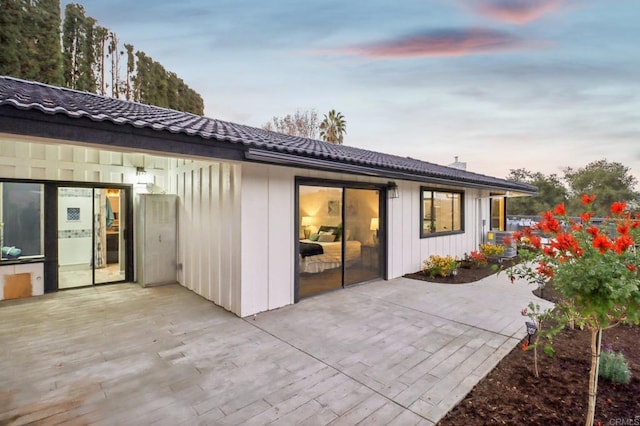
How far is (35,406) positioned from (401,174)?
592 cm

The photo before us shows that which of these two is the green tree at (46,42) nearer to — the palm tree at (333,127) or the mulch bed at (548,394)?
the palm tree at (333,127)

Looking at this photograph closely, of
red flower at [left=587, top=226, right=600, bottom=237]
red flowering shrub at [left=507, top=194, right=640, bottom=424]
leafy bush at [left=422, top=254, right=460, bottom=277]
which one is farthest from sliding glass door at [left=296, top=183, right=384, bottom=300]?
red flower at [left=587, top=226, right=600, bottom=237]

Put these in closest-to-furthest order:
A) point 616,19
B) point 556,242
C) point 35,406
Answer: point 556,242 < point 35,406 < point 616,19

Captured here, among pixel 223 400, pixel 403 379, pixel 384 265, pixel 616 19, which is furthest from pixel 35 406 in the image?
pixel 616 19

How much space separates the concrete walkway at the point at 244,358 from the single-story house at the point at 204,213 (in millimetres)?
730

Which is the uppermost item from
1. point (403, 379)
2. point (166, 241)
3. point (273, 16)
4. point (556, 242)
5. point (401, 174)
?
point (273, 16)

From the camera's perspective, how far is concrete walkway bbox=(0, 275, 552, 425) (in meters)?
2.46

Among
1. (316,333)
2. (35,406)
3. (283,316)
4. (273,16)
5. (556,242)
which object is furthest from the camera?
(273,16)

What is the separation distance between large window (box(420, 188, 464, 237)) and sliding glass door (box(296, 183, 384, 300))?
1.83 meters

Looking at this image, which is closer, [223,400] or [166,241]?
[223,400]

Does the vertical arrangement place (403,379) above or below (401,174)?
below

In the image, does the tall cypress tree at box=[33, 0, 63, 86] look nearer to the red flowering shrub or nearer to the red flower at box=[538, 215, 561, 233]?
the red flower at box=[538, 215, 561, 233]

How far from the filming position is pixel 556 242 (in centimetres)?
212

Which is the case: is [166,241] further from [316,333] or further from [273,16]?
[273,16]
